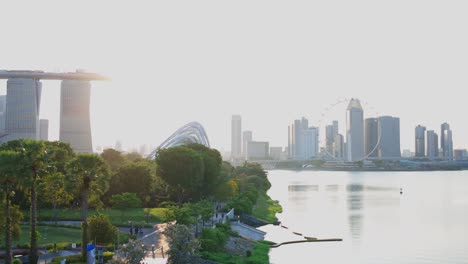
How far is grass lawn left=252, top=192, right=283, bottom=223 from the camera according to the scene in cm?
6124

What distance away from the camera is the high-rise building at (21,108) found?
475 feet

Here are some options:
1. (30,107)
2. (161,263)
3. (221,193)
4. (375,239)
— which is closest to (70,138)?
(30,107)

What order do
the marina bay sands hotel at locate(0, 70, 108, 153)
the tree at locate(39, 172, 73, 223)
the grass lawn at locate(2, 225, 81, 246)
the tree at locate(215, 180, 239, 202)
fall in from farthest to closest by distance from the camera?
the marina bay sands hotel at locate(0, 70, 108, 153) < the tree at locate(215, 180, 239, 202) < the grass lawn at locate(2, 225, 81, 246) < the tree at locate(39, 172, 73, 223)

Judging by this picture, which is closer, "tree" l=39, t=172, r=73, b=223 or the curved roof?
"tree" l=39, t=172, r=73, b=223

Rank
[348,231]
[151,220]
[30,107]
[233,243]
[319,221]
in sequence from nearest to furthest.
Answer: [233,243] → [151,220] → [348,231] → [319,221] → [30,107]

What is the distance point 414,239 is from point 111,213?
27549 mm

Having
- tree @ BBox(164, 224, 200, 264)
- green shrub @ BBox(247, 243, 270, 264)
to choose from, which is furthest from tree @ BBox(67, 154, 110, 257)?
green shrub @ BBox(247, 243, 270, 264)

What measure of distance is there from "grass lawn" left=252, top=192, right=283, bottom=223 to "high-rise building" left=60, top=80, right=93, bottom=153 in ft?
293

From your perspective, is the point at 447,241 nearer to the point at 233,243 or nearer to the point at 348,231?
the point at 348,231

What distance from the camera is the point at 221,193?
205 feet

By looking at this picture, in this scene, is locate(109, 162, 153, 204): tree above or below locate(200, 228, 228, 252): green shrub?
above

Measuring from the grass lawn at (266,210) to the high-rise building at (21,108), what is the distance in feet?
294

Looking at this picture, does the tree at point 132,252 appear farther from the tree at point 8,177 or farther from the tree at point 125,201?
the tree at point 125,201

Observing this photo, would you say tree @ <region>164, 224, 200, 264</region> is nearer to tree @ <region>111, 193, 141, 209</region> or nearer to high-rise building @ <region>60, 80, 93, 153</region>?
tree @ <region>111, 193, 141, 209</region>
